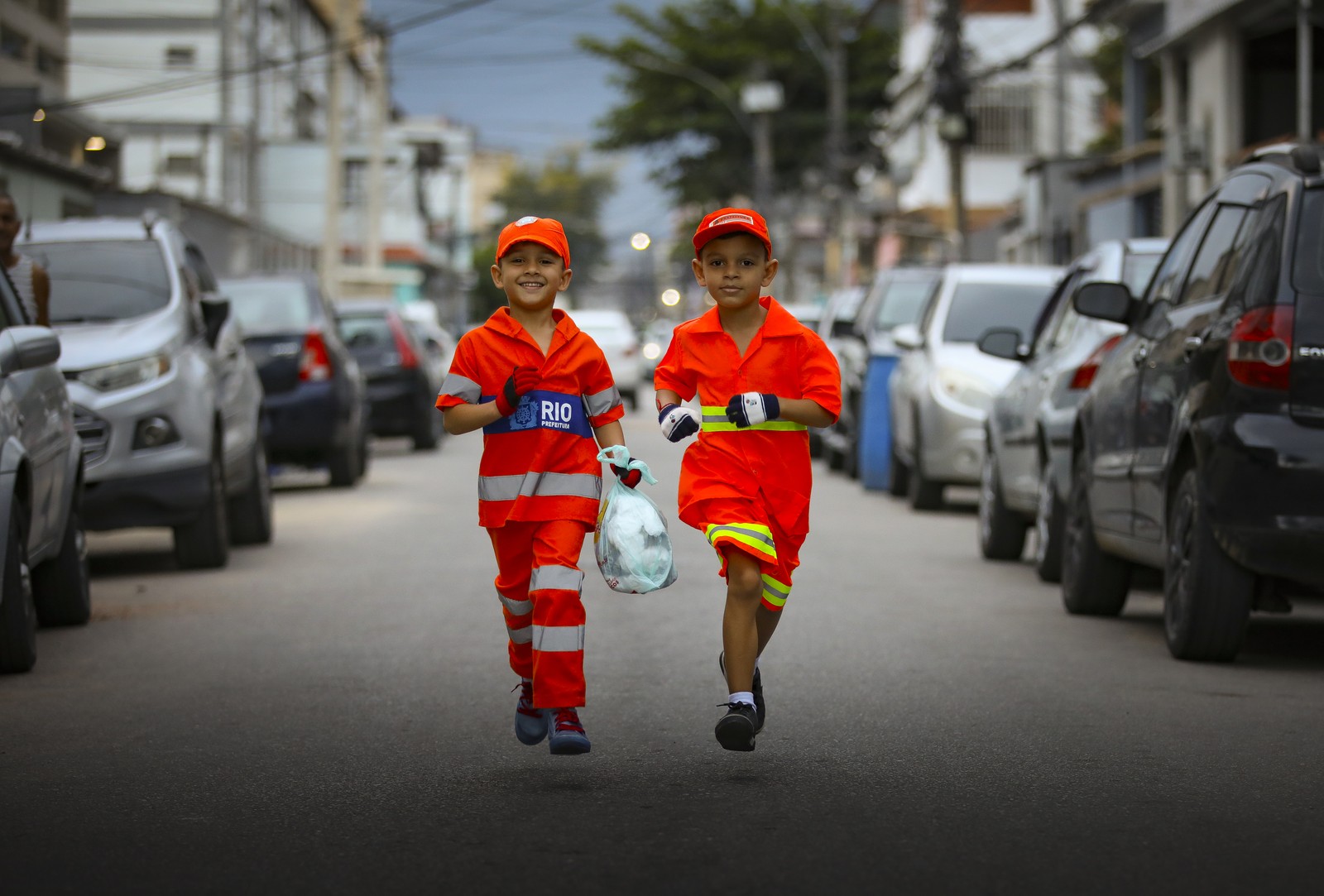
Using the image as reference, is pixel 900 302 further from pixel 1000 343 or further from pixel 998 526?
pixel 1000 343

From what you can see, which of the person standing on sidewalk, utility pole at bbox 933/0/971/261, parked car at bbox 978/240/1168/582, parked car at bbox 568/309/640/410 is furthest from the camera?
parked car at bbox 568/309/640/410

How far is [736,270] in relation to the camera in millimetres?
5949

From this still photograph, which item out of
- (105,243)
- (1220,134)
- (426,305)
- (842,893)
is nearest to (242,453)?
(105,243)

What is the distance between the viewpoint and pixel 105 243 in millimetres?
12047

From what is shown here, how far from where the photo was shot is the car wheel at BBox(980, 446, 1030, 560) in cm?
1203

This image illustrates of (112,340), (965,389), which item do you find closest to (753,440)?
(112,340)

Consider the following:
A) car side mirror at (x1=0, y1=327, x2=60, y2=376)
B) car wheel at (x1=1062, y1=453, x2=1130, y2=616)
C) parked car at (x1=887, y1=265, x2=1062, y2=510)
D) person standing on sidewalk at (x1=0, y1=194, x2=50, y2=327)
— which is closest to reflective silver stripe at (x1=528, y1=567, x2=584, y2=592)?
car side mirror at (x1=0, y1=327, x2=60, y2=376)

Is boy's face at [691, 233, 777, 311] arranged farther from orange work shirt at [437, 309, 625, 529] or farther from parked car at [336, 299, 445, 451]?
parked car at [336, 299, 445, 451]

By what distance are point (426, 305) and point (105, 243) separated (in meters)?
33.2

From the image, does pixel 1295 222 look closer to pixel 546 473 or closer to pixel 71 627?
pixel 546 473

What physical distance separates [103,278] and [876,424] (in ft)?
25.4

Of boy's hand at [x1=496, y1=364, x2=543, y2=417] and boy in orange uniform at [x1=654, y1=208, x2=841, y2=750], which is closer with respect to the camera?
boy's hand at [x1=496, y1=364, x2=543, y2=417]

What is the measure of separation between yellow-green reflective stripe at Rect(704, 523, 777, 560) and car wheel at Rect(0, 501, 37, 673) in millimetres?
2911

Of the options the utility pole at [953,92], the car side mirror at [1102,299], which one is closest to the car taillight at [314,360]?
the car side mirror at [1102,299]
